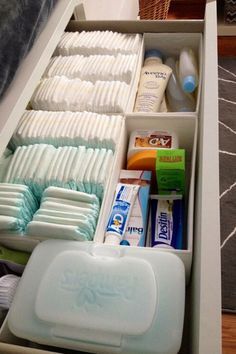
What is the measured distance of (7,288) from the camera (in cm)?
61

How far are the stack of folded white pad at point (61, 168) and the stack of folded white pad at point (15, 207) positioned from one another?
4 centimetres

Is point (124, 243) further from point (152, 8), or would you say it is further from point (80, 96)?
point (152, 8)

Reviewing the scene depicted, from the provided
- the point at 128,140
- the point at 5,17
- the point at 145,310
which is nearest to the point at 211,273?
the point at 145,310

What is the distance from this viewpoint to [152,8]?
62.6 inches

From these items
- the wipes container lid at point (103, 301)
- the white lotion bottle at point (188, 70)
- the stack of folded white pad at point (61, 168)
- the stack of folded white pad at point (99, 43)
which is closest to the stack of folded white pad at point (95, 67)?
the stack of folded white pad at point (99, 43)

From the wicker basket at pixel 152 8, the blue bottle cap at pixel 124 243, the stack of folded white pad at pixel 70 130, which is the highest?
the wicker basket at pixel 152 8

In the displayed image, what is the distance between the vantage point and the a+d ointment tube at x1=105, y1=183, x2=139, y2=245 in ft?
2.27

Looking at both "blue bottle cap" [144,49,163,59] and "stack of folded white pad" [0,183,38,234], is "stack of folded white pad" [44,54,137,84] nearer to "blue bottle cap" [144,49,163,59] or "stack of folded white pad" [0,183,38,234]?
"blue bottle cap" [144,49,163,59]

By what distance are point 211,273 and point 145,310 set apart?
0.11 metres

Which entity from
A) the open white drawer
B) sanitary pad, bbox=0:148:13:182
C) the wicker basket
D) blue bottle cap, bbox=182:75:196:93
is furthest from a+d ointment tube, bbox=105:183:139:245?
the wicker basket

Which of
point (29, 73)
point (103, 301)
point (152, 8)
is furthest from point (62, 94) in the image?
point (152, 8)

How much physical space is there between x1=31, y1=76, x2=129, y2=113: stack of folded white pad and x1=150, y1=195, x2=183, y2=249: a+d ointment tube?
242mm

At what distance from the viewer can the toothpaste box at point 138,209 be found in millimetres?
714

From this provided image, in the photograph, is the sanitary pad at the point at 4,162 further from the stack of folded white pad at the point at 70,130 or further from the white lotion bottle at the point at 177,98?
the white lotion bottle at the point at 177,98
